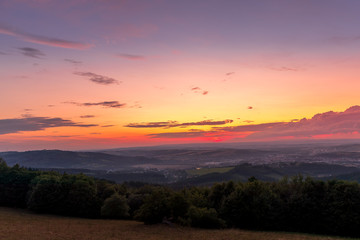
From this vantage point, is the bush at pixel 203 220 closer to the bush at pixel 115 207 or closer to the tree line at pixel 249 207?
the tree line at pixel 249 207

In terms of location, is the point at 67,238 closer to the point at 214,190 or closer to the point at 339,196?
the point at 214,190

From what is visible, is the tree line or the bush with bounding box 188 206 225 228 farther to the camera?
the tree line

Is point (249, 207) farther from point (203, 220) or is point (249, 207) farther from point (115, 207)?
point (115, 207)

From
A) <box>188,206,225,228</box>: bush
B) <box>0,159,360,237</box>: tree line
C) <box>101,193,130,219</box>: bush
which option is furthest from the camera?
<box>101,193,130,219</box>: bush

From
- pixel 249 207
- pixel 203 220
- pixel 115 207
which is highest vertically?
pixel 249 207

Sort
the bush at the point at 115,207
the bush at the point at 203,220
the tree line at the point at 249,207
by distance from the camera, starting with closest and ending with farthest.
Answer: the bush at the point at 203,220 → the tree line at the point at 249,207 → the bush at the point at 115,207

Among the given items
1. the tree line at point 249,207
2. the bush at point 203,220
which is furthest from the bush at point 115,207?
the bush at point 203,220

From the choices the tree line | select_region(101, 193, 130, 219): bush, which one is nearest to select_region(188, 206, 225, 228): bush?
the tree line

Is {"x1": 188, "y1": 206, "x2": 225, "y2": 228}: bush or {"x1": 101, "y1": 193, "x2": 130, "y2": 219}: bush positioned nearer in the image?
{"x1": 188, "y1": 206, "x2": 225, "y2": 228}: bush

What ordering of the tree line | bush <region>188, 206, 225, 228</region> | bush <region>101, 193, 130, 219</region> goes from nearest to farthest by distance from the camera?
bush <region>188, 206, 225, 228</region>
the tree line
bush <region>101, 193, 130, 219</region>

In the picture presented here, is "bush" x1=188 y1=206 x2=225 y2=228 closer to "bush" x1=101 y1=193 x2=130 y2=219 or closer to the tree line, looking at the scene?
the tree line

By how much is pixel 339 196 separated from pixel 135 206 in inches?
1912

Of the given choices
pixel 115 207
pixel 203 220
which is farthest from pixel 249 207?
pixel 115 207

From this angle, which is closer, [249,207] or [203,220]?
[203,220]
